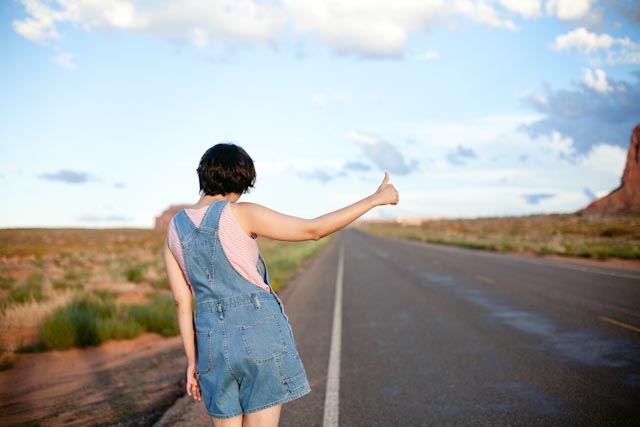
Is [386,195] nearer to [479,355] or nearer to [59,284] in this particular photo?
[479,355]

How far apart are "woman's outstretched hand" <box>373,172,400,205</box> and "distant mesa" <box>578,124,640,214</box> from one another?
4099 inches

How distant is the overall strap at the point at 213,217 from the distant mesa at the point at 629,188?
343 ft

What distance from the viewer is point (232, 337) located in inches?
83.7

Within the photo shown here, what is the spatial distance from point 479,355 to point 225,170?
5.62 metres

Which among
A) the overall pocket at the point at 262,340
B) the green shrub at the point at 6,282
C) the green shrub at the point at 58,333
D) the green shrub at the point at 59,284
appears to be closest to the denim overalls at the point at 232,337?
the overall pocket at the point at 262,340

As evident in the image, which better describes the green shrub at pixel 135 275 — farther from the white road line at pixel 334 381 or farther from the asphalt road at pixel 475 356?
the white road line at pixel 334 381

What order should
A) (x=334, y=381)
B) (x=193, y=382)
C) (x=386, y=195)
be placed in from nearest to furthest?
(x=386, y=195) < (x=193, y=382) < (x=334, y=381)

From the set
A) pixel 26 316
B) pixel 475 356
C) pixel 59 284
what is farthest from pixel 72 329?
pixel 59 284

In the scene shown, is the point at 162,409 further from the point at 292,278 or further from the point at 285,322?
the point at 292,278

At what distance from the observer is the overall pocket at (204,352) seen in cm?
217

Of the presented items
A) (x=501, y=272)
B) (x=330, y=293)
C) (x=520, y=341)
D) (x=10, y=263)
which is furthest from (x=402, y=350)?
(x=10, y=263)

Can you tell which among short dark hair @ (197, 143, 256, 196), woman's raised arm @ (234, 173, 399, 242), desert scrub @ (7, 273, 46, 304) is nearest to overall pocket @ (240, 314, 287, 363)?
woman's raised arm @ (234, 173, 399, 242)

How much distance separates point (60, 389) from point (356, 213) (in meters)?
5.43

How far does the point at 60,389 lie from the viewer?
5977mm
